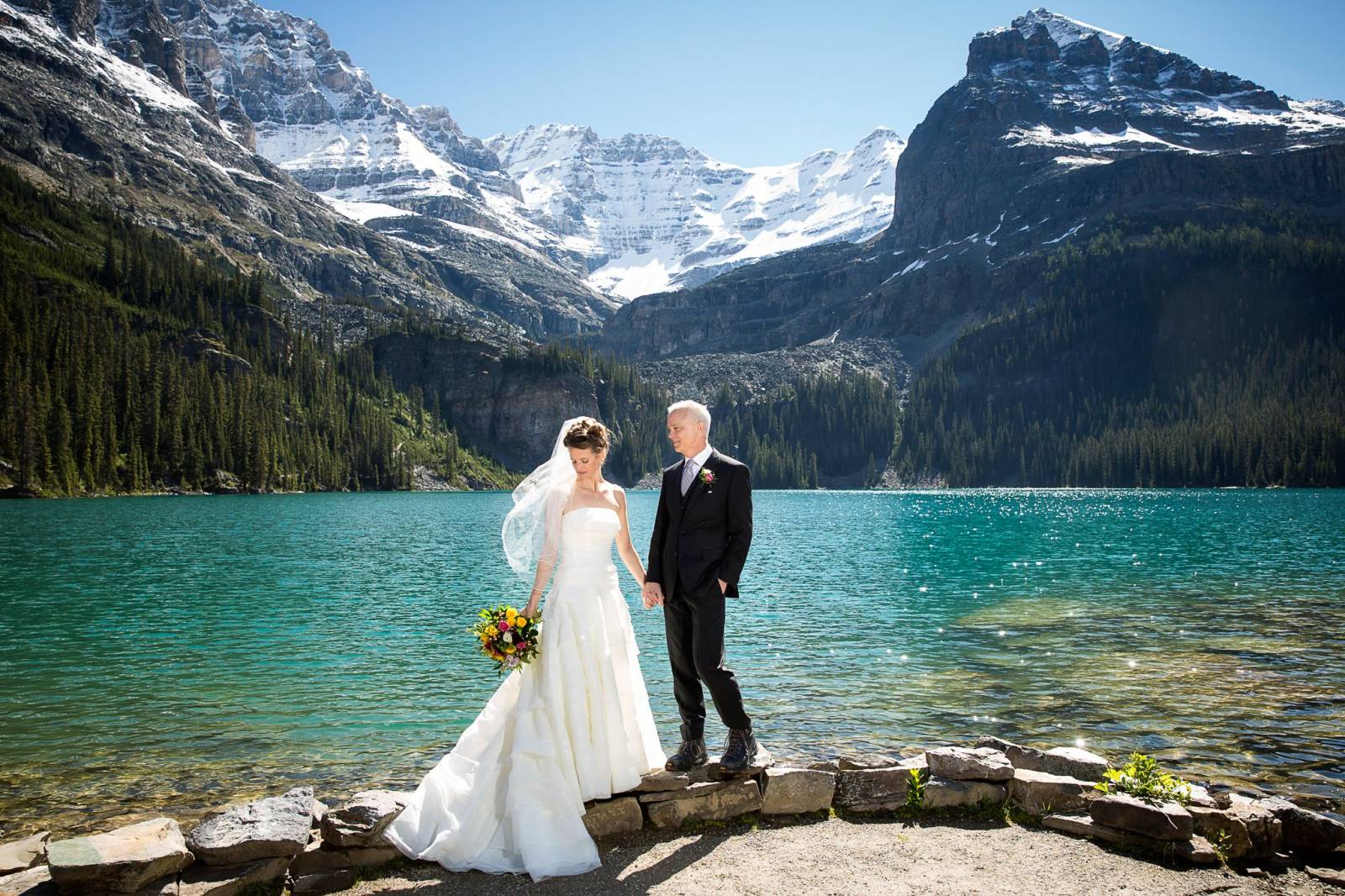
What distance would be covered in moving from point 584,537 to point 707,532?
134 cm

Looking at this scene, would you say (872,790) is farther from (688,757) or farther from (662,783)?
(662,783)

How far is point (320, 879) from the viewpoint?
7.94m

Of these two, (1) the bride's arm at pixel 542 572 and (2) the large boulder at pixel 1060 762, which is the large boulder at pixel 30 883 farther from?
(2) the large boulder at pixel 1060 762

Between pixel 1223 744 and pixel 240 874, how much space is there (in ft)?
49.7

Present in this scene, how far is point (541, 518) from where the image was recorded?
32.7 ft

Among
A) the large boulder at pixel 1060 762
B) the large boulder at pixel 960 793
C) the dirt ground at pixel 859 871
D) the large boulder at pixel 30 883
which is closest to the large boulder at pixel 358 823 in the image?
the dirt ground at pixel 859 871

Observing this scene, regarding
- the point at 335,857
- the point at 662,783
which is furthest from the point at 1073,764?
the point at 335,857

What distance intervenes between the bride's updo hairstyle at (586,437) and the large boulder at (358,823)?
13.4ft

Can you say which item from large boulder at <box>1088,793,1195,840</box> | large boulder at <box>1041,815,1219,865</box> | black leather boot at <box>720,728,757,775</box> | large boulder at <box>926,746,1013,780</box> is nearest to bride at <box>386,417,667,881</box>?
black leather boot at <box>720,728,757,775</box>

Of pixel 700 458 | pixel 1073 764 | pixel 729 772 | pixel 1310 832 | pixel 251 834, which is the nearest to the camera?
pixel 251 834

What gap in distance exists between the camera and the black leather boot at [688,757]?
31.4ft

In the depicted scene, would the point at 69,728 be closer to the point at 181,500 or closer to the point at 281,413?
the point at 181,500

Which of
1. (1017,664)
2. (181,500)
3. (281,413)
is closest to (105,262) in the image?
(281,413)

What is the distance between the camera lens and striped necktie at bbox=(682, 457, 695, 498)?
374 inches
